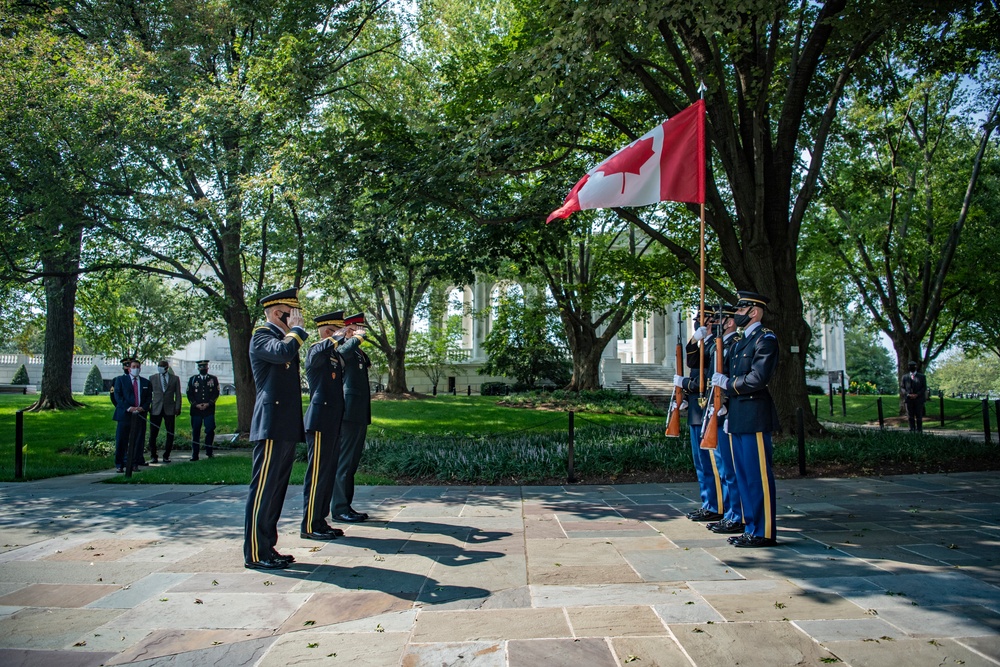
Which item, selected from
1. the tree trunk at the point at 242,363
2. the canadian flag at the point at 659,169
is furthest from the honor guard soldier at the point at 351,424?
the tree trunk at the point at 242,363

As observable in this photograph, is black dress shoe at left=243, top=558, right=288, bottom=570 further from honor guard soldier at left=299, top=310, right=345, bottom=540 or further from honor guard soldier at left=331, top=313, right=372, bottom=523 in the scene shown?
honor guard soldier at left=331, top=313, right=372, bottom=523

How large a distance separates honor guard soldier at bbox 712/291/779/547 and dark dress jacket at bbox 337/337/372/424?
12.3ft

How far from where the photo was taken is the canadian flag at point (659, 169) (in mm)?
8039

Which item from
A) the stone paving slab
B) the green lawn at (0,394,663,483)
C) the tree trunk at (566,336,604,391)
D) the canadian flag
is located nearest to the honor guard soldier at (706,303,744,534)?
the stone paving slab

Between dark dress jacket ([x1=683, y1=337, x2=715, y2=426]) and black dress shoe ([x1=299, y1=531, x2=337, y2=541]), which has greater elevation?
dark dress jacket ([x1=683, y1=337, x2=715, y2=426])

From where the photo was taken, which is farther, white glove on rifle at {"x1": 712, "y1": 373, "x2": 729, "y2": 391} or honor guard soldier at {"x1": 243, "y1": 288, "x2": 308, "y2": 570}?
white glove on rifle at {"x1": 712, "y1": 373, "x2": 729, "y2": 391}

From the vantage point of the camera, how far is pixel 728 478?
7055 mm

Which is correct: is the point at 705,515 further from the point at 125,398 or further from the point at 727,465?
the point at 125,398

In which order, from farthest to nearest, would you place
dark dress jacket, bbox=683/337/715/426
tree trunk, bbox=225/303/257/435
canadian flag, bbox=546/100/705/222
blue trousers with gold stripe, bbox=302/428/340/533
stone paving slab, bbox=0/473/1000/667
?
tree trunk, bbox=225/303/257/435, canadian flag, bbox=546/100/705/222, dark dress jacket, bbox=683/337/715/426, blue trousers with gold stripe, bbox=302/428/340/533, stone paving slab, bbox=0/473/1000/667

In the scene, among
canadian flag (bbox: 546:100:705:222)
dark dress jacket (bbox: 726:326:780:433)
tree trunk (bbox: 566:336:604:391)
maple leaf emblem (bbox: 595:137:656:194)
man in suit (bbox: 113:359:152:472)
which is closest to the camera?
dark dress jacket (bbox: 726:326:780:433)

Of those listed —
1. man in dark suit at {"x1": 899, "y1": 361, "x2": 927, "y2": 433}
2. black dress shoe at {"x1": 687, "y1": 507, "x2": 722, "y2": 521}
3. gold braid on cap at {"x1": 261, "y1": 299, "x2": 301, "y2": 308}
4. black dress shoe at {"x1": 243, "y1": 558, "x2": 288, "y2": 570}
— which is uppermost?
gold braid on cap at {"x1": 261, "y1": 299, "x2": 301, "y2": 308}

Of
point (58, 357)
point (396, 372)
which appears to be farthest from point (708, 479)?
point (396, 372)

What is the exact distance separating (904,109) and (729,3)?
14960 mm

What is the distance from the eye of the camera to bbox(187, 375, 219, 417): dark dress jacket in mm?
14148
